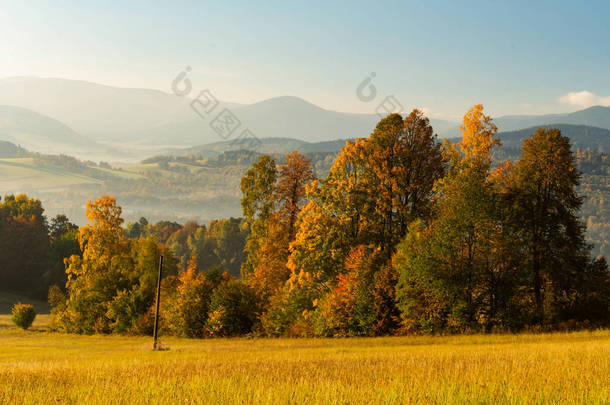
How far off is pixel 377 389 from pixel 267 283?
4921cm

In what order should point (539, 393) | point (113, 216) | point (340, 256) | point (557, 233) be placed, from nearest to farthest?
point (539, 393) → point (557, 233) → point (340, 256) → point (113, 216)

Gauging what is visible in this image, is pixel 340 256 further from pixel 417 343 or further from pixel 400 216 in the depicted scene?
pixel 417 343

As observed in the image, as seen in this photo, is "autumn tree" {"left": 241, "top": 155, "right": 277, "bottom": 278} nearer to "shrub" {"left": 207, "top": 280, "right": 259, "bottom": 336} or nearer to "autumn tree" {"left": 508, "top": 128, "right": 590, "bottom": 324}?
"shrub" {"left": 207, "top": 280, "right": 259, "bottom": 336}

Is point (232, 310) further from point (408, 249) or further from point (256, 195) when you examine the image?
point (408, 249)

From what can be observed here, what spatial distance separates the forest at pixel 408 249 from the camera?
43281 mm

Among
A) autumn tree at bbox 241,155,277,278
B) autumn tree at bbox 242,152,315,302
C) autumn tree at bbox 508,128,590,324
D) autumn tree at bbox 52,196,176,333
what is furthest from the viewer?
autumn tree at bbox 52,196,176,333

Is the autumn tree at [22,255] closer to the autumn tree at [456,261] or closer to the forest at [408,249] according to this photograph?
the forest at [408,249]

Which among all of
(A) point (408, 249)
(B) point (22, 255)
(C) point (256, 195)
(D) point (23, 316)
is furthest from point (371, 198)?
(B) point (22, 255)

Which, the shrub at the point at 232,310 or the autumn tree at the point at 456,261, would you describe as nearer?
the autumn tree at the point at 456,261

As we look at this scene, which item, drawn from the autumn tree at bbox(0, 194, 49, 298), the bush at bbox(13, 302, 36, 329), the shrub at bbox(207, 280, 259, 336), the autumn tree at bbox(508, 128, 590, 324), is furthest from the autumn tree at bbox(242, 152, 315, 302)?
the autumn tree at bbox(0, 194, 49, 298)

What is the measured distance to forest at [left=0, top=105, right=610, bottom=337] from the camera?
1704 inches

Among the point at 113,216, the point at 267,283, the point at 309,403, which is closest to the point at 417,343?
the point at 267,283

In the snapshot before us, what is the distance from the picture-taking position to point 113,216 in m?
71.3

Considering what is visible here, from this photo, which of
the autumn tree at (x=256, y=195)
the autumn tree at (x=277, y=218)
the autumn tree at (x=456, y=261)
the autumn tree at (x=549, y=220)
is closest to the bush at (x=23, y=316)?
the autumn tree at (x=256, y=195)
